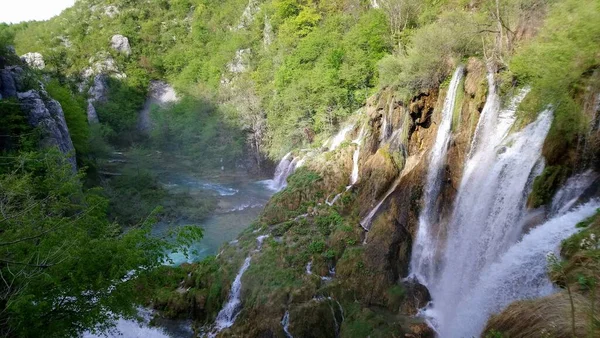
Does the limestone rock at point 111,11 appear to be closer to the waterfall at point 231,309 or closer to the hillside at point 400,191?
the hillside at point 400,191

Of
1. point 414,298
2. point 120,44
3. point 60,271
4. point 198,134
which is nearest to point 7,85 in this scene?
point 60,271

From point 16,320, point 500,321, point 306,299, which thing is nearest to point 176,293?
point 306,299

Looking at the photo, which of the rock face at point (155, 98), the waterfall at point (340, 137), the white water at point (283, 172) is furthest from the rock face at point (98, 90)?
the waterfall at point (340, 137)

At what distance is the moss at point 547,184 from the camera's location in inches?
385

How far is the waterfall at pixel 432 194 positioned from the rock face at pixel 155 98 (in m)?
44.0

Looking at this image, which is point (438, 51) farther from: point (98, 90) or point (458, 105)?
point (98, 90)

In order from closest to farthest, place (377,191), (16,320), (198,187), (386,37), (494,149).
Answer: (16,320) → (494,149) → (377,191) → (386,37) → (198,187)

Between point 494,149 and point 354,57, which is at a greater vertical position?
point 354,57

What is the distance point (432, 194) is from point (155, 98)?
50773mm

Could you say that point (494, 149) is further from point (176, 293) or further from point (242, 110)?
point (242, 110)

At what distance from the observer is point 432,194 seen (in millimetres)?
14391

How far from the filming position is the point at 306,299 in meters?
12.5

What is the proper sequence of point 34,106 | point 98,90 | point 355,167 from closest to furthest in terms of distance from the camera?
1. point 34,106
2. point 355,167
3. point 98,90

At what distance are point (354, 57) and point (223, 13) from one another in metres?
39.4
